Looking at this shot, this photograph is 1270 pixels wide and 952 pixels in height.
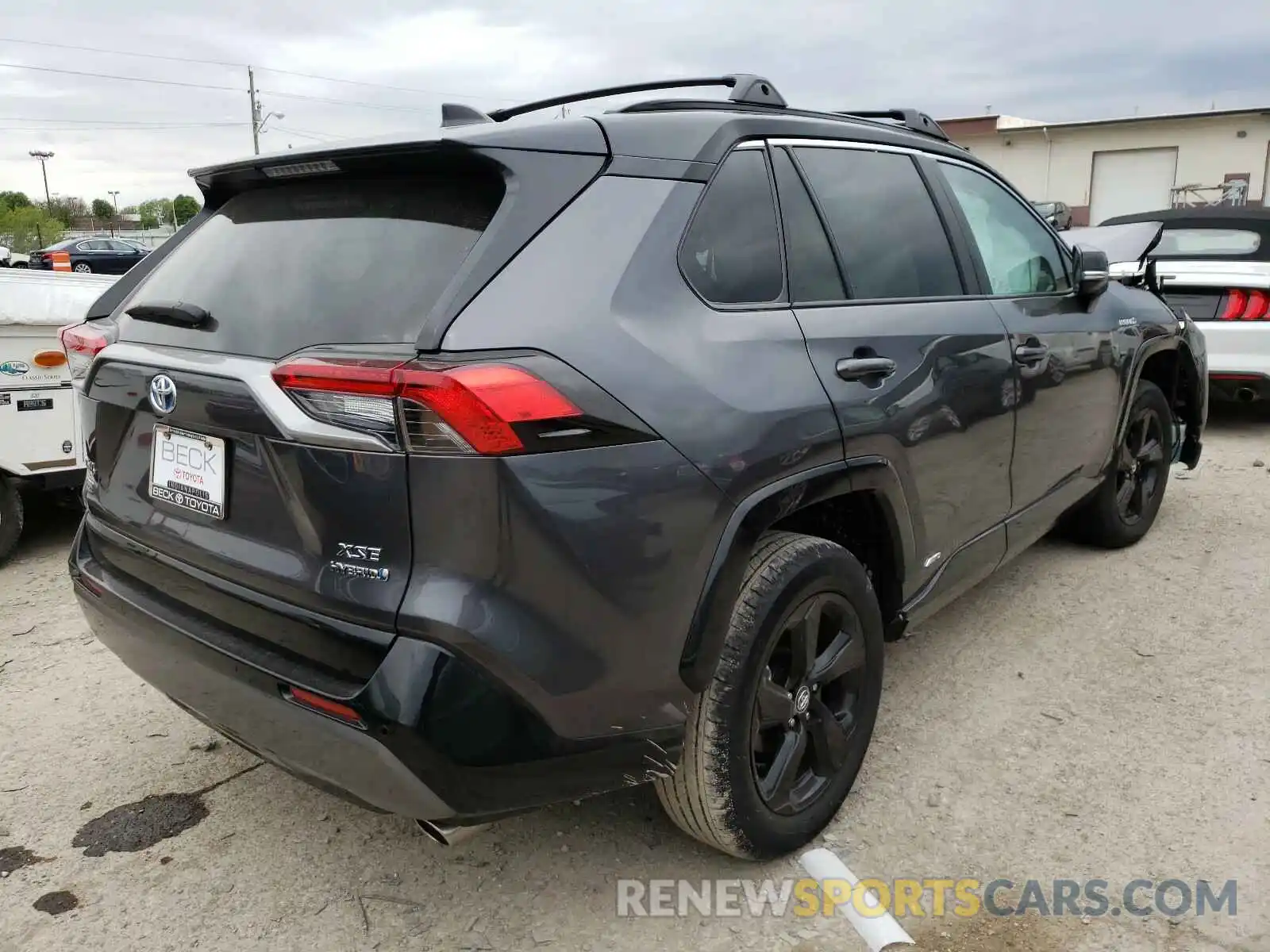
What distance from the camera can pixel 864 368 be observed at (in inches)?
98.8

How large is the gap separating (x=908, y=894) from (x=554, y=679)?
3.83 ft

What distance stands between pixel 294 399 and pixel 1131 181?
35348mm

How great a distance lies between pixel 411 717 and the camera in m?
1.77

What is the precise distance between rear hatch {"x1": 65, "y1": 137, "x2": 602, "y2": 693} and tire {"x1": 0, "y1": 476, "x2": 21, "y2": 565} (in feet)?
9.88

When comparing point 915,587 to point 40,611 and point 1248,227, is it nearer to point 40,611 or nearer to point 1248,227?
point 40,611

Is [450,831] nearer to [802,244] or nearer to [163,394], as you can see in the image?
[163,394]

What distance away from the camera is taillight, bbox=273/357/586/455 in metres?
1.73

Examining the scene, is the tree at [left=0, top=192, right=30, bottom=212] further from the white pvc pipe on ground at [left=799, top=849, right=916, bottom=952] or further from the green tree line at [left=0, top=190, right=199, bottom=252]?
the white pvc pipe on ground at [left=799, top=849, right=916, bottom=952]

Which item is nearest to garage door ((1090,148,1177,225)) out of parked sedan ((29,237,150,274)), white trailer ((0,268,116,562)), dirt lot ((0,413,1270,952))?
parked sedan ((29,237,150,274))

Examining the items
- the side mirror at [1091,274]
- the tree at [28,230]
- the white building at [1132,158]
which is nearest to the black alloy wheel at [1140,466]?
the side mirror at [1091,274]

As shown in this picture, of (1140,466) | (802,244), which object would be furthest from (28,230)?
(802,244)

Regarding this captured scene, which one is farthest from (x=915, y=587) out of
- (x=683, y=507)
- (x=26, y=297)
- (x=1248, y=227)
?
(x=1248, y=227)

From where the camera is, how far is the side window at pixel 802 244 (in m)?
2.48

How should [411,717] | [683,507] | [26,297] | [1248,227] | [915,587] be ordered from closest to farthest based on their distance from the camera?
1. [411,717]
2. [683,507]
3. [915,587]
4. [26,297]
5. [1248,227]
